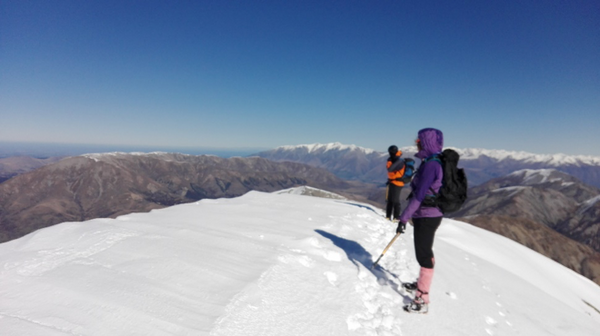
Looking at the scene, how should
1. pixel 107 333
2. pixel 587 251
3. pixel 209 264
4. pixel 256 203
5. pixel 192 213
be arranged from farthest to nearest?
pixel 587 251
pixel 256 203
pixel 192 213
pixel 209 264
pixel 107 333

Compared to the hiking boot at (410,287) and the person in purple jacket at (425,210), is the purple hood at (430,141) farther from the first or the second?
the hiking boot at (410,287)

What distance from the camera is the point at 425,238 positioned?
5.58 m

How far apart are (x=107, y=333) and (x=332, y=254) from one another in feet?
17.1

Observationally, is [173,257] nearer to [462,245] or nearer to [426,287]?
[426,287]

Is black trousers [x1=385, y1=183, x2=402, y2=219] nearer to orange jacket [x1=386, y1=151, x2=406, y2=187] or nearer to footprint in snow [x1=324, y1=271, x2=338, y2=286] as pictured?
orange jacket [x1=386, y1=151, x2=406, y2=187]

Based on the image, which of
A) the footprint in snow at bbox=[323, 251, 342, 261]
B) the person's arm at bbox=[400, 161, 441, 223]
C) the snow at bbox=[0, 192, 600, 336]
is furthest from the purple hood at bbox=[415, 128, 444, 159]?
the footprint in snow at bbox=[323, 251, 342, 261]

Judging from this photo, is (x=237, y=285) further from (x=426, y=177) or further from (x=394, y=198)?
(x=394, y=198)

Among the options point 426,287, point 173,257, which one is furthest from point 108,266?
point 426,287

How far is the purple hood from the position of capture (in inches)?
221

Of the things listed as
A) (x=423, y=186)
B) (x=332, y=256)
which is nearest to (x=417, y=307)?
(x=332, y=256)

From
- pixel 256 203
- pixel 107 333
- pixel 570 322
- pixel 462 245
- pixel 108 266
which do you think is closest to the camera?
pixel 107 333

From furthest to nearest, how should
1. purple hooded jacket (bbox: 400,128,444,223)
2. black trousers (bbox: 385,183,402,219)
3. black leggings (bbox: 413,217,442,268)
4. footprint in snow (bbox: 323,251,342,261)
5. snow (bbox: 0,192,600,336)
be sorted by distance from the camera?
1. black trousers (bbox: 385,183,402,219)
2. footprint in snow (bbox: 323,251,342,261)
3. black leggings (bbox: 413,217,442,268)
4. purple hooded jacket (bbox: 400,128,444,223)
5. snow (bbox: 0,192,600,336)

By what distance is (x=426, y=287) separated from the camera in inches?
219

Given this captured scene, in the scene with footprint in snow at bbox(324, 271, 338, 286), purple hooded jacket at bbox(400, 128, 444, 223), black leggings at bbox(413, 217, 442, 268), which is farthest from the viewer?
footprint in snow at bbox(324, 271, 338, 286)
